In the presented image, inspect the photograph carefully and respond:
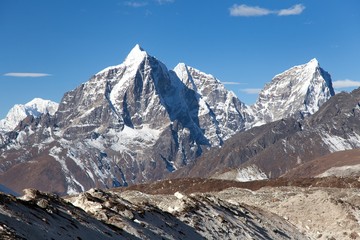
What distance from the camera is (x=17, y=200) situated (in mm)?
32969

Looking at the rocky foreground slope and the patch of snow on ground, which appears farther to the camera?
the patch of snow on ground

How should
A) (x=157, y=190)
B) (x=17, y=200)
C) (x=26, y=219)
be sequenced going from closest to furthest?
1. (x=26, y=219)
2. (x=17, y=200)
3. (x=157, y=190)

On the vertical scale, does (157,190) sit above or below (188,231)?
above

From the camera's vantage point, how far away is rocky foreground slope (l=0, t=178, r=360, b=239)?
32.2 m

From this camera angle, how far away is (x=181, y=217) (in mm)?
50781

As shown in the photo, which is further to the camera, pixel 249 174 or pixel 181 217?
pixel 249 174

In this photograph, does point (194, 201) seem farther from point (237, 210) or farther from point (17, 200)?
point (17, 200)

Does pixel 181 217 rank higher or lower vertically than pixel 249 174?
lower

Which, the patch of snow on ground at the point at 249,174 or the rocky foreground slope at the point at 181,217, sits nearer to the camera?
the rocky foreground slope at the point at 181,217

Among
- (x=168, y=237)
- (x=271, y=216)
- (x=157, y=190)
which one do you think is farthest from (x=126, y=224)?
(x=157, y=190)

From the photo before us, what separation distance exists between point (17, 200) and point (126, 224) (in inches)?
376

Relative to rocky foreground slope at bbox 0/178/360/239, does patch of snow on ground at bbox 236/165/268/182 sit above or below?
above

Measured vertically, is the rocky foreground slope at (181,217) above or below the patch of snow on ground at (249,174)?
below

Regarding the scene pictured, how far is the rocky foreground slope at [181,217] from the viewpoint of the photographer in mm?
32188
